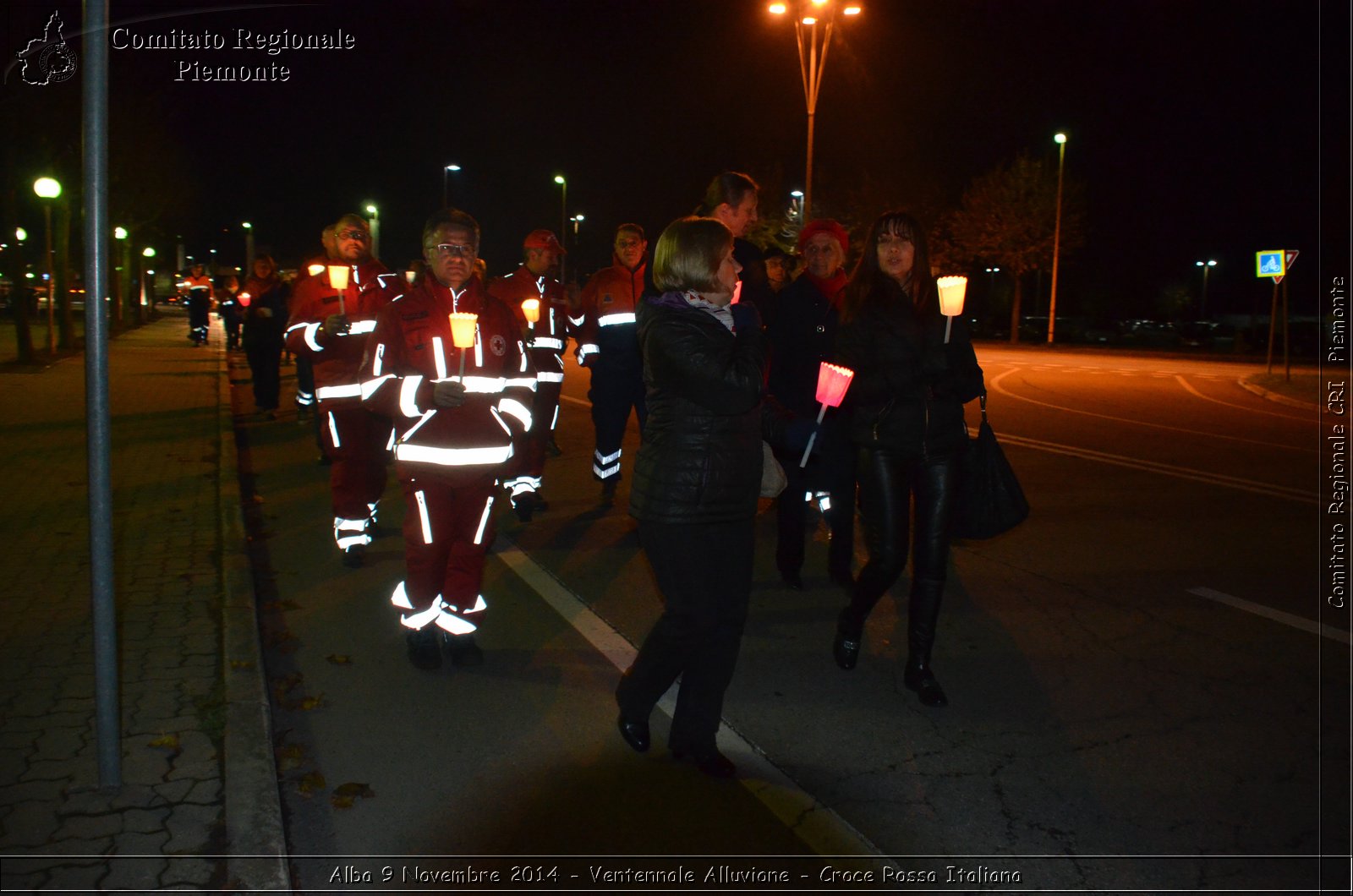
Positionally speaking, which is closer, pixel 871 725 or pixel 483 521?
pixel 871 725

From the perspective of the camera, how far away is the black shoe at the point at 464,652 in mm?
5328

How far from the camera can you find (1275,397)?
21.4 meters

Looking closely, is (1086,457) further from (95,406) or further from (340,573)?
(95,406)

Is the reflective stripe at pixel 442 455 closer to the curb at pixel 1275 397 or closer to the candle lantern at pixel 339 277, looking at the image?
the candle lantern at pixel 339 277

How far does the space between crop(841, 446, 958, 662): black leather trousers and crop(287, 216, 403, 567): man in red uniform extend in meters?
3.42

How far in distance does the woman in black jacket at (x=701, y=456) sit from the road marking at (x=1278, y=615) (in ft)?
11.8

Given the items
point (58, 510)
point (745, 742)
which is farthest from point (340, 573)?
point (745, 742)

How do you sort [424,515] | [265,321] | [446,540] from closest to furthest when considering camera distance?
[424,515]
[446,540]
[265,321]

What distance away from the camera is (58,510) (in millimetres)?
8617

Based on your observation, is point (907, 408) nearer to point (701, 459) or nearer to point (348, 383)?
point (701, 459)

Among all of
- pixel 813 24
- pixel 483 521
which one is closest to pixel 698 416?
pixel 483 521

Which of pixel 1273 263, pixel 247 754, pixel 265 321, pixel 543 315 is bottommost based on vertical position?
pixel 247 754

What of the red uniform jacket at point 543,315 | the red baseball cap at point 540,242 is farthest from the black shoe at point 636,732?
the red baseball cap at point 540,242

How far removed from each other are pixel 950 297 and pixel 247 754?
126 inches
